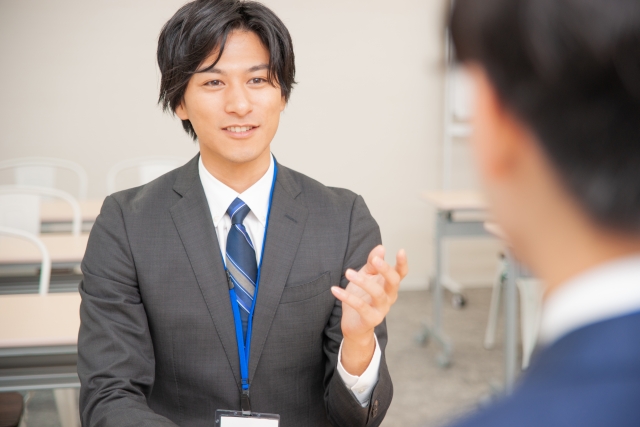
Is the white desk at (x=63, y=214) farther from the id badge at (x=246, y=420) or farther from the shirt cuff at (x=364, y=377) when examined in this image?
the shirt cuff at (x=364, y=377)

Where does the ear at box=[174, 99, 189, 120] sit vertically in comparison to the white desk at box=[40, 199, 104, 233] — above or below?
above

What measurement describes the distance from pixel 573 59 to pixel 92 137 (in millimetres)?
4686

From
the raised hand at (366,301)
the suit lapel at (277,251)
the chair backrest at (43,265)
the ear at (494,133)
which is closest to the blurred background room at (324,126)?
the chair backrest at (43,265)

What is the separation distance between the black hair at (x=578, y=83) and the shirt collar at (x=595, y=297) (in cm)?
3

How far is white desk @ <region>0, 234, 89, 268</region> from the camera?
2.56m

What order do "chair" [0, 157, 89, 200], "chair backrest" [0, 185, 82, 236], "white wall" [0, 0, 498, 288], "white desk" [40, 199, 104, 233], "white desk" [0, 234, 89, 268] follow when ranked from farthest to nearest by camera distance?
"white wall" [0, 0, 498, 288] → "chair" [0, 157, 89, 200] → "white desk" [40, 199, 104, 233] → "chair backrest" [0, 185, 82, 236] → "white desk" [0, 234, 89, 268]

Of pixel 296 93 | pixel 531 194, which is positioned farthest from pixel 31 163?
pixel 531 194

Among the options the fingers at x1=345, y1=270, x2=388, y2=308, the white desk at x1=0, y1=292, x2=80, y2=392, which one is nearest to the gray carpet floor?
the white desk at x1=0, y1=292, x2=80, y2=392

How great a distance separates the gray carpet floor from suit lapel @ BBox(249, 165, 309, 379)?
1299mm

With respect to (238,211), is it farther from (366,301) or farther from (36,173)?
(36,173)

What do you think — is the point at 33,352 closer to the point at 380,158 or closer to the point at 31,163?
the point at 31,163

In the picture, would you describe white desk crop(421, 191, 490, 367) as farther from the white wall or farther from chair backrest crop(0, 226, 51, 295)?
chair backrest crop(0, 226, 51, 295)

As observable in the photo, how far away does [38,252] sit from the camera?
2625mm

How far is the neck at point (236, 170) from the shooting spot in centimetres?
142
